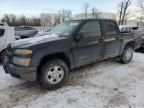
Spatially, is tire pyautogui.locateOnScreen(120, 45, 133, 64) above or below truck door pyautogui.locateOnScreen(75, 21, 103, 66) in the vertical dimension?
below

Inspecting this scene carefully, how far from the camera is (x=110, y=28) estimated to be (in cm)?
580

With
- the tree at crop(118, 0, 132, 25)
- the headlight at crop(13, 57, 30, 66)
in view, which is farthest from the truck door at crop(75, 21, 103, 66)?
the tree at crop(118, 0, 132, 25)

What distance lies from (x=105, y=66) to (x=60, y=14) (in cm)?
4981

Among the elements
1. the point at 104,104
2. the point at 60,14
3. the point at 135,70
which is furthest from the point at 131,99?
the point at 60,14

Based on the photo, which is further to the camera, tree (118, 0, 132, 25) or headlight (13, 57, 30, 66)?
tree (118, 0, 132, 25)

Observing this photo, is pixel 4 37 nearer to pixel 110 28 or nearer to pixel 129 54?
pixel 110 28

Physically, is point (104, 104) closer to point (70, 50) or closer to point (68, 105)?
point (68, 105)

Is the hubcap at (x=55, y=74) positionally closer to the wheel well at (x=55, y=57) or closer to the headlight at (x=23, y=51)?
the wheel well at (x=55, y=57)

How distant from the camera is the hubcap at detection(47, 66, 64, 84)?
4156 mm

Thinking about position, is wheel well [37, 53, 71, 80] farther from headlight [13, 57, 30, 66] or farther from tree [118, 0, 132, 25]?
tree [118, 0, 132, 25]

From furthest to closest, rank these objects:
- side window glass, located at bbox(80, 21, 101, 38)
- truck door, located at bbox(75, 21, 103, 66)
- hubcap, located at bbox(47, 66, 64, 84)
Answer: side window glass, located at bbox(80, 21, 101, 38) < truck door, located at bbox(75, 21, 103, 66) < hubcap, located at bbox(47, 66, 64, 84)

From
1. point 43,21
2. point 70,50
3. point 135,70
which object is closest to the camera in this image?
point 70,50

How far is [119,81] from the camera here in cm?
483

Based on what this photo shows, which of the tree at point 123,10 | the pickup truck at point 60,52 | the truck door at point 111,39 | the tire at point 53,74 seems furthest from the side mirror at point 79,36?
the tree at point 123,10
